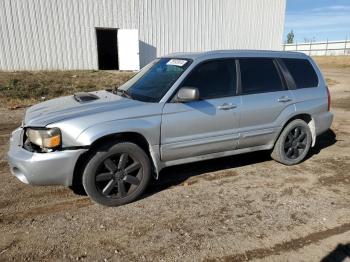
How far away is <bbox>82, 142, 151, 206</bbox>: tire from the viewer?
374 cm

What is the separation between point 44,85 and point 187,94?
9.66 metres

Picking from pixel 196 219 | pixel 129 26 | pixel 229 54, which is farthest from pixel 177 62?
pixel 129 26

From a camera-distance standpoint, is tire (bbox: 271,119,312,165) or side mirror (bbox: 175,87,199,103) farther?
tire (bbox: 271,119,312,165)

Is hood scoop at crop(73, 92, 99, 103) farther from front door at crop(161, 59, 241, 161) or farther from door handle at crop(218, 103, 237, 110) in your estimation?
door handle at crop(218, 103, 237, 110)

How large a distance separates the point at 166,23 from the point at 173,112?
16202mm

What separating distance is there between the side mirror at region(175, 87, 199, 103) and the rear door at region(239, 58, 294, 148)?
3.11ft

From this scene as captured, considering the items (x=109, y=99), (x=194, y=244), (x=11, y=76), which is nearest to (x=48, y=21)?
(x=11, y=76)

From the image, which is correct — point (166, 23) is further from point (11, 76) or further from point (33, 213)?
point (33, 213)

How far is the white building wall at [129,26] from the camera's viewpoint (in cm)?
1566

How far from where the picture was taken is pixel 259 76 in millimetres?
4965

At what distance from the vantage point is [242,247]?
319 centimetres

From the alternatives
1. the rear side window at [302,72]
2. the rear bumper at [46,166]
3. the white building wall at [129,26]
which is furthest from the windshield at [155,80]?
the white building wall at [129,26]

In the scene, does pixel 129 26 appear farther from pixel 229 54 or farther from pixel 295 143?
pixel 295 143

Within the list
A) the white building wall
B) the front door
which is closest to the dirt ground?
the front door
